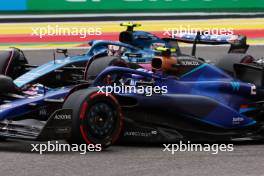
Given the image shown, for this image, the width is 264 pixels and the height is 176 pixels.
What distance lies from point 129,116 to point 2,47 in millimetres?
11078

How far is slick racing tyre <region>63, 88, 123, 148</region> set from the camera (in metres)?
7.76

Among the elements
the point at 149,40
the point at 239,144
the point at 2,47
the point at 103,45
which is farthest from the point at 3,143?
the point at 2,47

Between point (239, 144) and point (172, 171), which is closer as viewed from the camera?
point (172, 171)

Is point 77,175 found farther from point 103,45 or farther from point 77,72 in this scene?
point 103,45

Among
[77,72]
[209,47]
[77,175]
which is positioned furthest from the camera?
[209,47]

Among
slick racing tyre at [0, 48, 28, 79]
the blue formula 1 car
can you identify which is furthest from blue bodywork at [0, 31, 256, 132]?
slick racing tyre at [0, 48, 28, 79]

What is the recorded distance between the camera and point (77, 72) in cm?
1012

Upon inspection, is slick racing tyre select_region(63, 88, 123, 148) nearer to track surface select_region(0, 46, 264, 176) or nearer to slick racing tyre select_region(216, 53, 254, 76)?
track surface select_region(0, 46, 264, 176)

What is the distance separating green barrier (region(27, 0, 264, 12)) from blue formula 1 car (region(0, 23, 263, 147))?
519 inches

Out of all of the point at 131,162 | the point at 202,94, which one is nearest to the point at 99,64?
the point at 202,94

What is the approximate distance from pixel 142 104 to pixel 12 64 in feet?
9.29

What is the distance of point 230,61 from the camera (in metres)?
10.0

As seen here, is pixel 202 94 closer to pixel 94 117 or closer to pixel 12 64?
pixel 94 117

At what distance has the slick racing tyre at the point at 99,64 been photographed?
904cm
